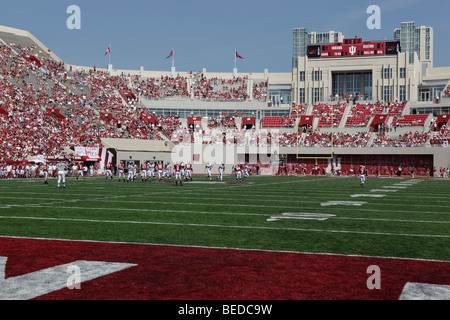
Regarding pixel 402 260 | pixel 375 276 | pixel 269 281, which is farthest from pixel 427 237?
pixel 269 281

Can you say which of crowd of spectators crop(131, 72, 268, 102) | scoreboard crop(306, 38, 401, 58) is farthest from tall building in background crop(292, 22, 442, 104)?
crowd of spectators crop(131, 72, 268, 102)

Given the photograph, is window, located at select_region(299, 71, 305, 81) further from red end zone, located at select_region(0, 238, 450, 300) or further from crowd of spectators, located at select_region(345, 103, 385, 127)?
red end zone, located at select_region(0, 238, 450, 300)

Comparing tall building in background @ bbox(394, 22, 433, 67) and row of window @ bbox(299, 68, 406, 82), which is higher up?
tall building in background @ bbox(394, 22, 433, 67)

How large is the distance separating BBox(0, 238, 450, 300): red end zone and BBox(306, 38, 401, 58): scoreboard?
58.3 m

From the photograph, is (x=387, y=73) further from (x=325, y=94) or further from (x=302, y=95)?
(x=302, y=95)

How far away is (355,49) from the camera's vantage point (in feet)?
204

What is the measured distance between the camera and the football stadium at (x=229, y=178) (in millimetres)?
6457

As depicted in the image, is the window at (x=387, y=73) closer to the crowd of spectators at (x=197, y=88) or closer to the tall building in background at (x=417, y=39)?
the tall building in background at (x=417, y=39)

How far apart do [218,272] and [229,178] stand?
3272cm

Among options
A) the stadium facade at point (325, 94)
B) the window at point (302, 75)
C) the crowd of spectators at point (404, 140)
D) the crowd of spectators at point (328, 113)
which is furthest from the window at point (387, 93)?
the crowd of spectators at point (404, 140)

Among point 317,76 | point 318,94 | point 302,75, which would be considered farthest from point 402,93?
point 302,75

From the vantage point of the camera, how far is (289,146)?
52344 mm

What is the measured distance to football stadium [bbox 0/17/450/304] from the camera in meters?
6.46

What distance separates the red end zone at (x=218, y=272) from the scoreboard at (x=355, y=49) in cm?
5827
